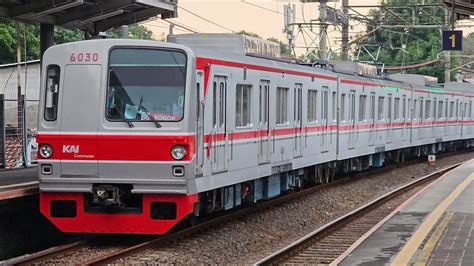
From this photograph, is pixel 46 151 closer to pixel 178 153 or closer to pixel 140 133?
pixel 140 133

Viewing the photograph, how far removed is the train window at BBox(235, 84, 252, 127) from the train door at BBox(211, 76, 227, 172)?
0.63m

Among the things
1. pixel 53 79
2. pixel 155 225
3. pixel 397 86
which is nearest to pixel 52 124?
pixel 53 79

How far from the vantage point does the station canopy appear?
548 inches

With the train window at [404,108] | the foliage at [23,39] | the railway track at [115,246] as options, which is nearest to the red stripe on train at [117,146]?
the railway track at [115,246]

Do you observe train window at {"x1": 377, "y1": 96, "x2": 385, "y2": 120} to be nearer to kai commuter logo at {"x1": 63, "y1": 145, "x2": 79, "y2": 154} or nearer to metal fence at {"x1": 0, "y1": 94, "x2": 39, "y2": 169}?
metal fence at {"x1": 0, "y1": 94, "x2": 39, "y2": 169}

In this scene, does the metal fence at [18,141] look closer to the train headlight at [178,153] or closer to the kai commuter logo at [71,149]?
the kai commuter logo at [71,149]

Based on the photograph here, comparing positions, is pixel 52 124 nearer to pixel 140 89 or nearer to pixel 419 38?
pixel 140 89

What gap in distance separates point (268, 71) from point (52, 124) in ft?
15.4

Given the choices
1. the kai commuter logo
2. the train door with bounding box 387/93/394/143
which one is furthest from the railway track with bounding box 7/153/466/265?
the train door with bounding box 387/93/394/143

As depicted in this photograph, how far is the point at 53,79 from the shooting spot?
37.3ft

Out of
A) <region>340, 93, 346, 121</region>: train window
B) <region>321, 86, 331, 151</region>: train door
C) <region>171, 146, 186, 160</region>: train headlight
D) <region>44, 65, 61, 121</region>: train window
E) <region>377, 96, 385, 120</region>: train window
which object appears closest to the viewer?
<region>171, 146, 186, 160</region>: train headlight

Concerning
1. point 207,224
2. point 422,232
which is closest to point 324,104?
point 207,224

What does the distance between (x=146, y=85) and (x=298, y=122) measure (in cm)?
656

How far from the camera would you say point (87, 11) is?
15141 millimetres
